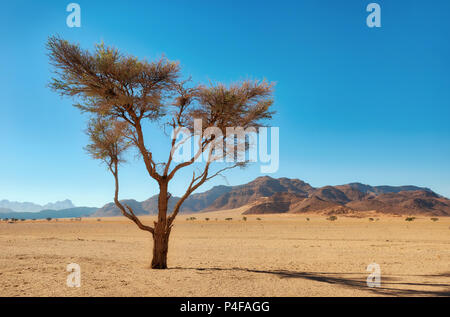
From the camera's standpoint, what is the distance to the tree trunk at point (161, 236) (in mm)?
11422

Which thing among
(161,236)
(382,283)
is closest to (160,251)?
(161,236)

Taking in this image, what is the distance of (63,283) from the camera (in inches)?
330

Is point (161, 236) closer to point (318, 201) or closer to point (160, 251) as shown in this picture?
point (160, 251)

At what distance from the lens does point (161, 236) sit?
37.8 feet

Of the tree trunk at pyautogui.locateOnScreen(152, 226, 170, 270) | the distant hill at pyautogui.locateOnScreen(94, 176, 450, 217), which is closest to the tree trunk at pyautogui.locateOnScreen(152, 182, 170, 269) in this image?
the tree trunk at pyautogui.locateOnScreen(152, 226, 170, 270)

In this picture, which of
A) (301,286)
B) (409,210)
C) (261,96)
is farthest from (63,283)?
(409,210)

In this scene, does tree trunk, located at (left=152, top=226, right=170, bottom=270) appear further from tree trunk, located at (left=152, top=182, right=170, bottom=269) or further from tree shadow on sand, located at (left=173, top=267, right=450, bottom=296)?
tree shadow on sand, located at (left=173, top=267, right=450, bottom=296)

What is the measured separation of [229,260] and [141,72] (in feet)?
28.4

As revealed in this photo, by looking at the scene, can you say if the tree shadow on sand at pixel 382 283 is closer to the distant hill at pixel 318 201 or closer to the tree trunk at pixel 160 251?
the tree trunk at pixel 160 251

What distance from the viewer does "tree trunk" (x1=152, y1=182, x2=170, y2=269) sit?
11.4 metres

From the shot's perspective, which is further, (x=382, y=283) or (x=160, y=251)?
(x=160, y=251)

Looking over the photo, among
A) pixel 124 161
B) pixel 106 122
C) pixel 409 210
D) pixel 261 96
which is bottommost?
pixel 409 210
